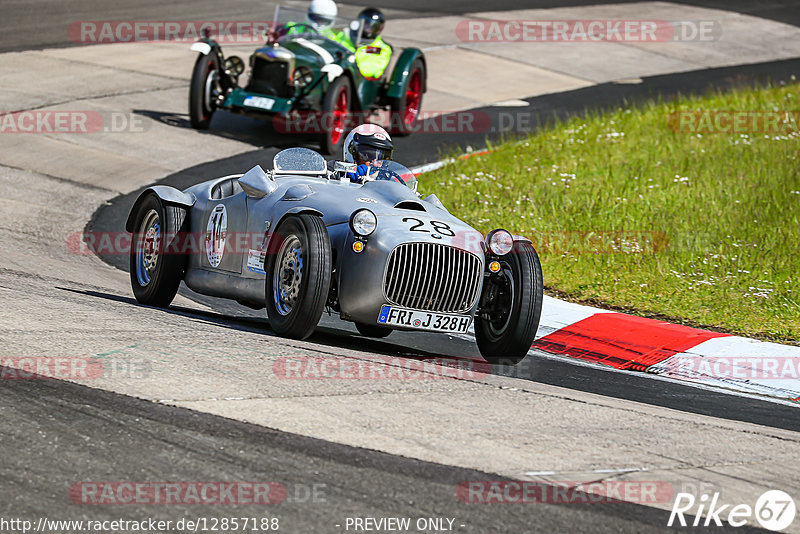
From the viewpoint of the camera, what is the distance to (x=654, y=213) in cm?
1227

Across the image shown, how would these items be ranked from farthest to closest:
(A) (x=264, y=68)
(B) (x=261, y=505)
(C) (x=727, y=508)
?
(A) (x=264, y=68) → (C) (x=727, y=508) → (B) (x=261, y=505)

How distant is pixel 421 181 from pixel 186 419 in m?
8.97

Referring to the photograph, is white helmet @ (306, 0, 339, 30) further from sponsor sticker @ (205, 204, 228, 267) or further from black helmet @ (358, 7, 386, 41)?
sponsor sticker @ (205, 204, 228, 267)

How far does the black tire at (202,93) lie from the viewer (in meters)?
15.4

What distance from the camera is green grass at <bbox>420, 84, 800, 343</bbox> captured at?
9992 millimetres

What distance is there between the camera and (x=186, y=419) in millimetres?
5309

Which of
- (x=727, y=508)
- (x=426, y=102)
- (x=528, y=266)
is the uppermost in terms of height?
(x=426, y=102)

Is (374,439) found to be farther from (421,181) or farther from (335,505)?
(421,181)

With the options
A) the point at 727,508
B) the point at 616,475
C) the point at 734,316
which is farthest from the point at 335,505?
the point at 734,316
